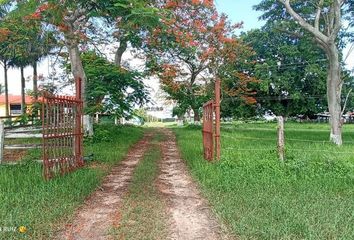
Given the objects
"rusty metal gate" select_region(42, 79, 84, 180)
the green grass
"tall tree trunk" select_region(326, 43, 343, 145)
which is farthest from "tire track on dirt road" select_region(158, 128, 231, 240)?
"tall tree trunk" select_region(326, 43, 343, 145)

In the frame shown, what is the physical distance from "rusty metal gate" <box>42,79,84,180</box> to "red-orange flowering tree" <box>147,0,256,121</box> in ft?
32.8

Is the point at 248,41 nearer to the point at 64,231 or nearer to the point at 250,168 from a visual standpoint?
the point at 250,168

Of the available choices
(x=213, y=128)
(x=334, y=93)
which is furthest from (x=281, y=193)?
(x=334, y=93)

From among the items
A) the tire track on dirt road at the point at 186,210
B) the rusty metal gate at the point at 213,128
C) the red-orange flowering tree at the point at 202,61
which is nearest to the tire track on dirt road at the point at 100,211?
the tire track on dirt road at the point at 186,210

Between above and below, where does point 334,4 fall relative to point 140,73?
above

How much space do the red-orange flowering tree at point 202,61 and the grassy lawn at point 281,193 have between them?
1138 centimetres

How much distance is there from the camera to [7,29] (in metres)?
14.0

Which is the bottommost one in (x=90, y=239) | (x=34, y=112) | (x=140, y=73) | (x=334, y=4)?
(x=90, y=239)

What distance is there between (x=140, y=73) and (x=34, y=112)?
5.77 metres

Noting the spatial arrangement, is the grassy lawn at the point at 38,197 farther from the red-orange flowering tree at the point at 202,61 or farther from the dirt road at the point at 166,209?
the red-orange flowering tree at the point at 202,61

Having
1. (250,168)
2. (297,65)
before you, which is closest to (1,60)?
(297,65)

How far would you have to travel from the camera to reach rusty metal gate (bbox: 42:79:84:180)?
26.5 feet

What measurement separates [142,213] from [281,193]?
2.53 metres

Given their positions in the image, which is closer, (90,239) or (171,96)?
(90,239)
